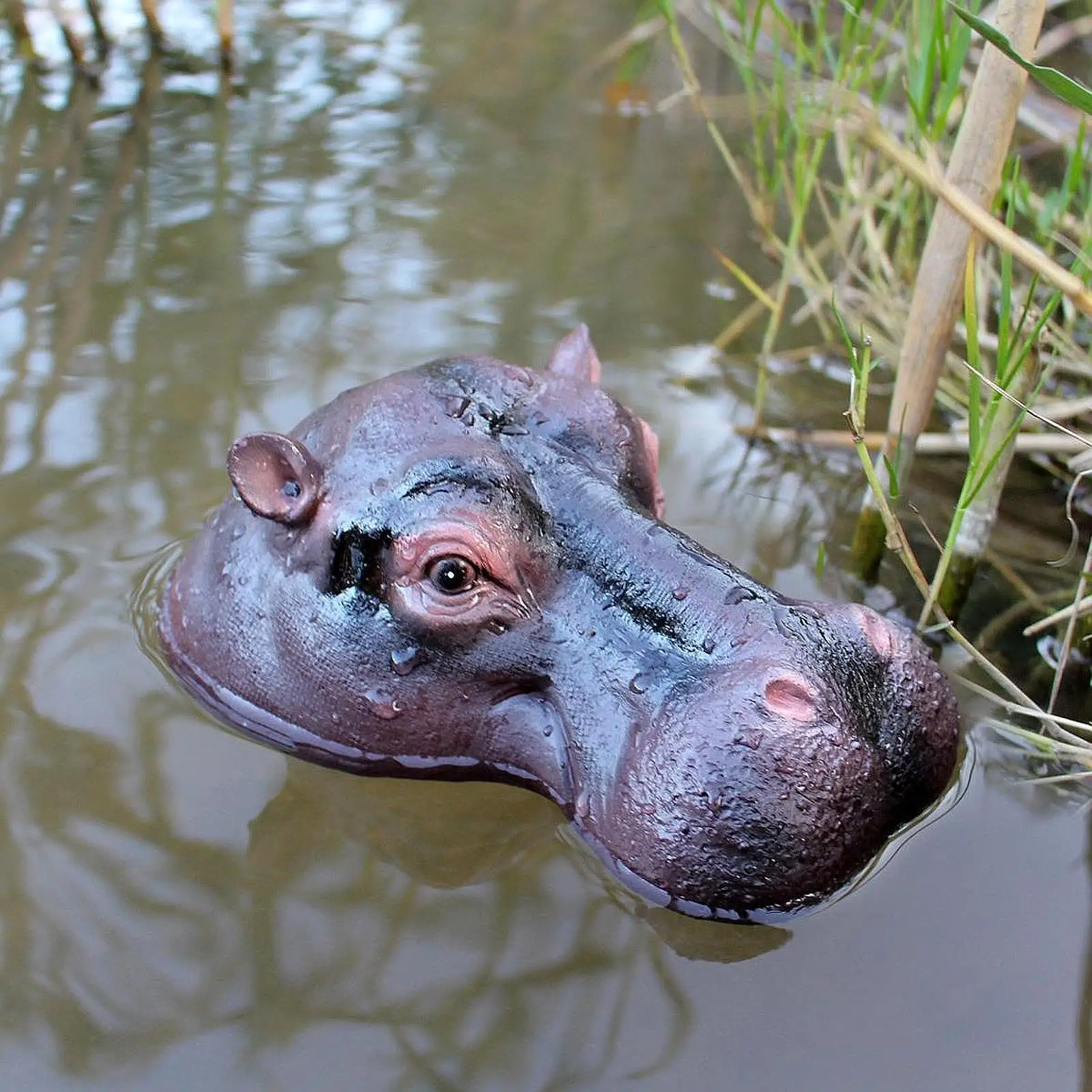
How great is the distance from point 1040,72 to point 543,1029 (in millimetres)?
1761

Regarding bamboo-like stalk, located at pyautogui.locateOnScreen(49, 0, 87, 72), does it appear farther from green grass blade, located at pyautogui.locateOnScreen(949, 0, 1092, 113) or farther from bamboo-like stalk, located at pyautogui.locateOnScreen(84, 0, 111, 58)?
green grass blade, located at pyautogui.locateOnScreen(949, 0, 1092, 113)

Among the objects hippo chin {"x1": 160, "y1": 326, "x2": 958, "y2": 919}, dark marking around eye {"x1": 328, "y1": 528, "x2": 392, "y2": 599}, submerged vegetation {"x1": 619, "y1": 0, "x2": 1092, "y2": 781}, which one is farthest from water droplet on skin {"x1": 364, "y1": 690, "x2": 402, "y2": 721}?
submerged vegetation {"x1": 619, "y1": 0, "x2": 1092, "y2": 781}

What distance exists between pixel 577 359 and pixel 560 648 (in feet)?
2.77

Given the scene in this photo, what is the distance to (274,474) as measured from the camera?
103 inches

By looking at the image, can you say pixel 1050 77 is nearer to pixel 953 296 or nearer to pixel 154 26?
pixel 953 296

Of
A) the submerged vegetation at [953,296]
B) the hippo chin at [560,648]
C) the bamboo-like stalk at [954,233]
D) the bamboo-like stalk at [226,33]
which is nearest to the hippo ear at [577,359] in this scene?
the hippo chin at [560,648]

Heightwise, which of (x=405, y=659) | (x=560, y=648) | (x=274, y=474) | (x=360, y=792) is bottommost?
(x=360, y=792)

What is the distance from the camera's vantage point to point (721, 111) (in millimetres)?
6539

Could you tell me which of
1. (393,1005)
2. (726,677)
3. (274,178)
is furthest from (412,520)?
(274,178)

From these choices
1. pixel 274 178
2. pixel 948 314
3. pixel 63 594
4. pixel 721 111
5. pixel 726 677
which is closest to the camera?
pixel 726 677

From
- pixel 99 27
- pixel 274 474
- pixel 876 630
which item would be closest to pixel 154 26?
pixel 99 27

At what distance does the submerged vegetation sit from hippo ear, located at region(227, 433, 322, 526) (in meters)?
1.06

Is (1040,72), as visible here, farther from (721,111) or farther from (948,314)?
(721,111)

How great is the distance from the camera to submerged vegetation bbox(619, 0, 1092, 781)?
2.56 metres
